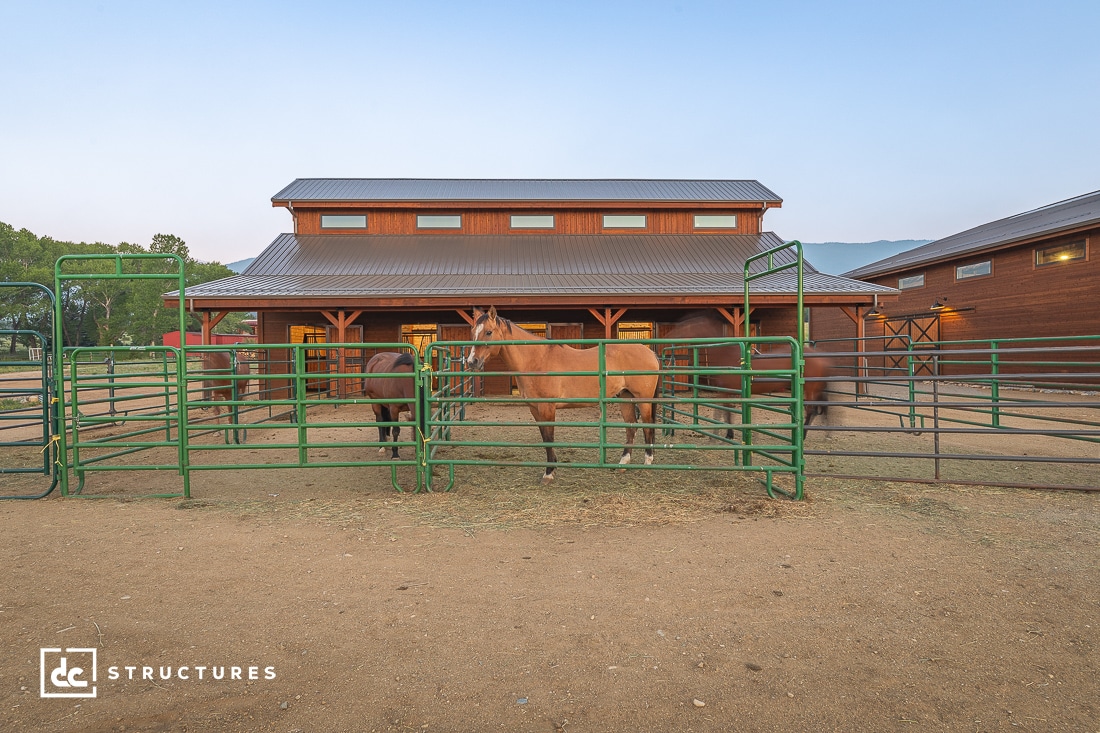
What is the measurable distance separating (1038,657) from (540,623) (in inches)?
93.1

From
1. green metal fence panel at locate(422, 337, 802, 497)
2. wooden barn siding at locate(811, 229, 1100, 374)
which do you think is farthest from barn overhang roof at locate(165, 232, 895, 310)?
wooden barn siding at locate(811, 229, 1100, 374)

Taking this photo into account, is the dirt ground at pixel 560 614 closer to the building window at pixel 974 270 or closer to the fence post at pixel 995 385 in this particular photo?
the fence post at pixel 995 385

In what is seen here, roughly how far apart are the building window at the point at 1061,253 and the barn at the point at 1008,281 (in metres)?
0.02

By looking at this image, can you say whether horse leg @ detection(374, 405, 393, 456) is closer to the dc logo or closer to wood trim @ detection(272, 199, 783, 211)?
the dc logo

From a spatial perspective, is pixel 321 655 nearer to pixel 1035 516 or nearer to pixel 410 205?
pixel 1035 516

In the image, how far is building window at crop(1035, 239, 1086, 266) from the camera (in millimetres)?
15258

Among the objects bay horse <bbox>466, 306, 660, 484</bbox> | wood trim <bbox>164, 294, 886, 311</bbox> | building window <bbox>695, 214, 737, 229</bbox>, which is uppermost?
building window <bbox>695, 214, 737, 229</bbox>

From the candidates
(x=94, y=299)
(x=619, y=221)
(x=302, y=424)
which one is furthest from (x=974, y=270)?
(x=94, y=299)

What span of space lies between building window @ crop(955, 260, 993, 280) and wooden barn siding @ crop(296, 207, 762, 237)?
25.2 ft

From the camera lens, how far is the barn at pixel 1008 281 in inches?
597

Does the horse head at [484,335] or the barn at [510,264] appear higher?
the barn at [510,264]

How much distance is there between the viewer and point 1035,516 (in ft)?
14.5

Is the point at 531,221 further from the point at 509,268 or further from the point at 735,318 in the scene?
the point at 735,318

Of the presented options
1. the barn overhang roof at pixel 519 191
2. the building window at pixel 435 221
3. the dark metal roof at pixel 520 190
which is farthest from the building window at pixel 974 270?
the building window at pixel 435 221
